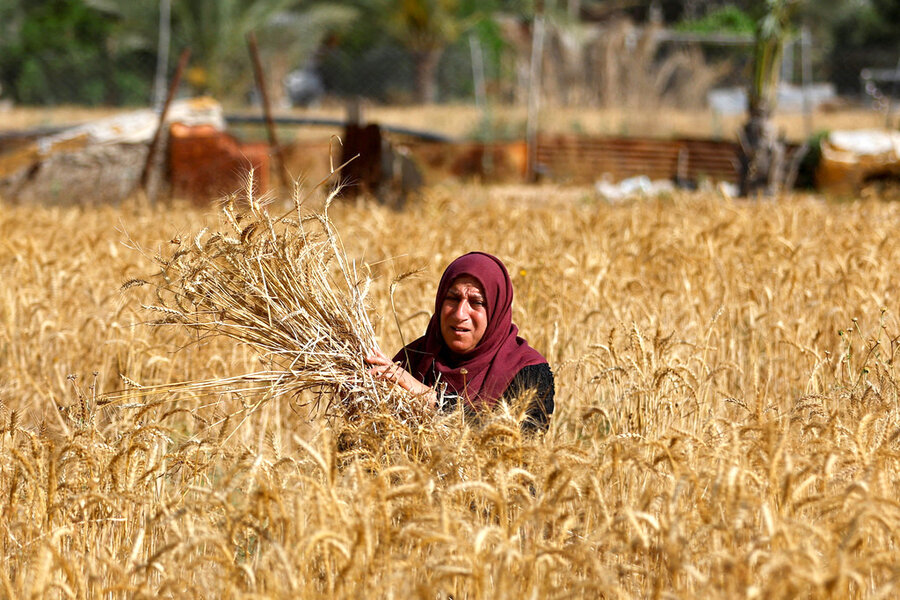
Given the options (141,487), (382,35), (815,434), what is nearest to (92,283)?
(141,487)

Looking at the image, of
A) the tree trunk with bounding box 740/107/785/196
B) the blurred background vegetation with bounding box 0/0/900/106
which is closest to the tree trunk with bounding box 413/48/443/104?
the blurred background vegetation with bounding box 0/0/900/106

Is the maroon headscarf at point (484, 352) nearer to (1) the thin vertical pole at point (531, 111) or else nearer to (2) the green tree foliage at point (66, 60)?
(1) the thin vertical pole at point (531, 111)

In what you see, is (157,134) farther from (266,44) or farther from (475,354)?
(266,44)

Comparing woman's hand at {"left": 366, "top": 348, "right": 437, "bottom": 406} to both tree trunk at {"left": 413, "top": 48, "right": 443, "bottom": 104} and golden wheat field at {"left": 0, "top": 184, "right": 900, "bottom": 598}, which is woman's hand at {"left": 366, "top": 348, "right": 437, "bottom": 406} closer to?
golden wheat field at {"left": 0, "top": 184, "right": 900, "bottom": 598}

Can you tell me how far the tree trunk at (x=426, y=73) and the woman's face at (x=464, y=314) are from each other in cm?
2007

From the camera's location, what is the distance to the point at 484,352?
3135 millimetres

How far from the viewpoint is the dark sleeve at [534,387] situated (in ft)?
10.00

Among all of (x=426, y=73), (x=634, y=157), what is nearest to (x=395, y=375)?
(x=634, y=157)

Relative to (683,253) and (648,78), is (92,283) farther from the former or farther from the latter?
(648,78)

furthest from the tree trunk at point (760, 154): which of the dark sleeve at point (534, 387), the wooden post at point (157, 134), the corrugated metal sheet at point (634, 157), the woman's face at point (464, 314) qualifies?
the woman's face at point (464, 314)

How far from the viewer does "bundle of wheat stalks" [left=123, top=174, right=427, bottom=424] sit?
9.45ft

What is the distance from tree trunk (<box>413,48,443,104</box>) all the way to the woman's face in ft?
65.8

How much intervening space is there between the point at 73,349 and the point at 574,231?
10.6 feet

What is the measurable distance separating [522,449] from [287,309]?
0.85 meters
